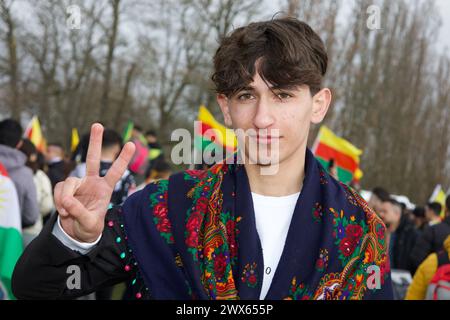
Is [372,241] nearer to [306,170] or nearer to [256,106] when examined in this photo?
[306,170]

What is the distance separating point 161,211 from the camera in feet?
6.33

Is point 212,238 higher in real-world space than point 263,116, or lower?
→ lower

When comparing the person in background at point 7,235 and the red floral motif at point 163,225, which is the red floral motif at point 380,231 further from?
the person in background at point 7,235

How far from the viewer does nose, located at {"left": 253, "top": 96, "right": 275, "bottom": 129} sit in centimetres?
186

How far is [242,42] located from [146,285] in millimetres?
810

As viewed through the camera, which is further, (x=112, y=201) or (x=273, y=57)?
(x=112, y=201)

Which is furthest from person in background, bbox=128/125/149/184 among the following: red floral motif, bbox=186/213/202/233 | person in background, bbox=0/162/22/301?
red floral motif, bbox=186/213/202/233

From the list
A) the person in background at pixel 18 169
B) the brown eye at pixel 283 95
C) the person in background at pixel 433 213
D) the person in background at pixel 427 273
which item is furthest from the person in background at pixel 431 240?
the brown eye at pixel 283 95

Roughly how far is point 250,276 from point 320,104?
64 cm

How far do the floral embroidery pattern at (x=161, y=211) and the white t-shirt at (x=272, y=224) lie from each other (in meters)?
0.28

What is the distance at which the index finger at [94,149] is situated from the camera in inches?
70.3

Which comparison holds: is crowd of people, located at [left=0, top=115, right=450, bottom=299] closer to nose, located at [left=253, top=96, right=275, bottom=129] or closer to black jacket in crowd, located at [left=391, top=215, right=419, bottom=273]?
black jacket in crowd, located at [left=391, top=215, right=419, bottom=273]

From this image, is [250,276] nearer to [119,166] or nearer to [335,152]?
[119,166]

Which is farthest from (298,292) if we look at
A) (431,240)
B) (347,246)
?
(431,240)
